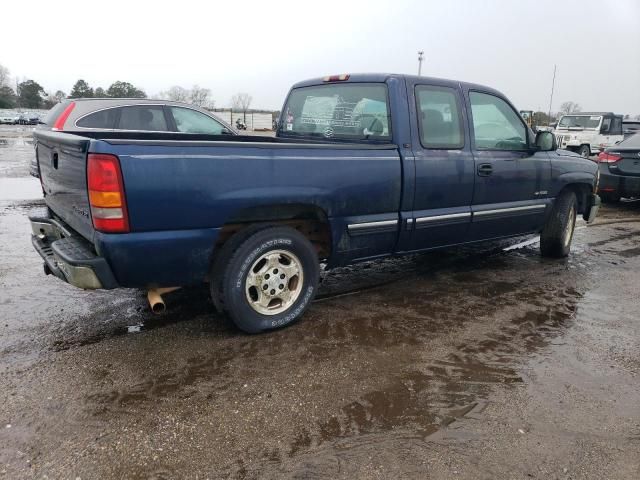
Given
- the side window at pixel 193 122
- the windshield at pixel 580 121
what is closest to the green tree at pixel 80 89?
→ the windshield at pixel 580 121

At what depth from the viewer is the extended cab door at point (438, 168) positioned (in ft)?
14.2

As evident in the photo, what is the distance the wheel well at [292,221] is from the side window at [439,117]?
118cm

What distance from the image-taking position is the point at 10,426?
2.61 meters

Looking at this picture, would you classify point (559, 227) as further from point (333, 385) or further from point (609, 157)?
point (609, 157)

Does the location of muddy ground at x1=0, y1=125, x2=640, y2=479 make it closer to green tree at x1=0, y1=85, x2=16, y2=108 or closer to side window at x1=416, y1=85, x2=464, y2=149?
side window at x1=416, y1=85, x2=464, y2=149

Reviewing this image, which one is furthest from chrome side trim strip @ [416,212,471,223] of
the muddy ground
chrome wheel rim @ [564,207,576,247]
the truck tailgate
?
the truck tailgate

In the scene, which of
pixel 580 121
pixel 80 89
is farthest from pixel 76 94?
pixel 580 121

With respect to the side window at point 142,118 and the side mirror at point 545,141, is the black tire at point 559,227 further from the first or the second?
the side window at point 142,118

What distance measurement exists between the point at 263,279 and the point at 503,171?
9.03 feet

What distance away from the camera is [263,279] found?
12.0 ft

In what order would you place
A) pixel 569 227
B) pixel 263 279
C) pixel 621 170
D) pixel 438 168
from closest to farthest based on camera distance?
pixel 263 279 → pixel 438 168 → pixel 569 227 → pixel 621 170

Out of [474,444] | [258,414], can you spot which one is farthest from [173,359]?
[474,444]

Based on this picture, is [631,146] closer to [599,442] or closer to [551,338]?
[551,338]

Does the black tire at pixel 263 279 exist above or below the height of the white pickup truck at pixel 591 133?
below
